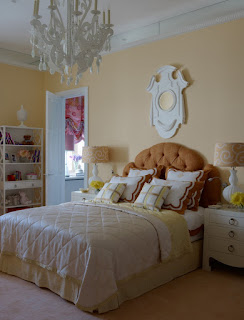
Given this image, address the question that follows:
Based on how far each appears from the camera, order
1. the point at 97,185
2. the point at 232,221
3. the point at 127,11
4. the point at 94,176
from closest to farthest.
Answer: the point at 232,221 → the point at 127,11 → the point at 97,185 → the point at 94,176

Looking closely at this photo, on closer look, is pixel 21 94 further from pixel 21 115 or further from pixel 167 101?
pixel 167 101

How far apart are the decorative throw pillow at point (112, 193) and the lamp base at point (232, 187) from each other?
1.17 m

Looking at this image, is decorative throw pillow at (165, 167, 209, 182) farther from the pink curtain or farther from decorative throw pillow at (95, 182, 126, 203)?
the pink curtain

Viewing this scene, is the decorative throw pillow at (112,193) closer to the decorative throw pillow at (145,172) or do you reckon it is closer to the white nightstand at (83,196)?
the decorative throw pillow at (145,172)

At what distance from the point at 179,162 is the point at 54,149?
2438 mm

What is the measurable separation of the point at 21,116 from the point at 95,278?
3.72 meters

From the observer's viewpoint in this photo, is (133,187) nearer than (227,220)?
No

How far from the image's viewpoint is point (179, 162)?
4.27 m

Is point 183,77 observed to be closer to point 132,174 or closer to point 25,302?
point 132,174

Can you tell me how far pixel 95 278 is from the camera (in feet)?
8.48

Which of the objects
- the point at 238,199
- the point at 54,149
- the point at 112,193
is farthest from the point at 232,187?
the point at 54,149

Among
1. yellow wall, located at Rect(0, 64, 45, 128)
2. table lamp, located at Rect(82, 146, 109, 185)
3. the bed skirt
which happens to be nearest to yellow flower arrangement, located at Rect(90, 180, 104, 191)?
table lamp, located at Rect(82, 146, 109, 185)

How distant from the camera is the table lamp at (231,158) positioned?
138 inches

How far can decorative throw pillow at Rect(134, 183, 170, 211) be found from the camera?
3.62 m
